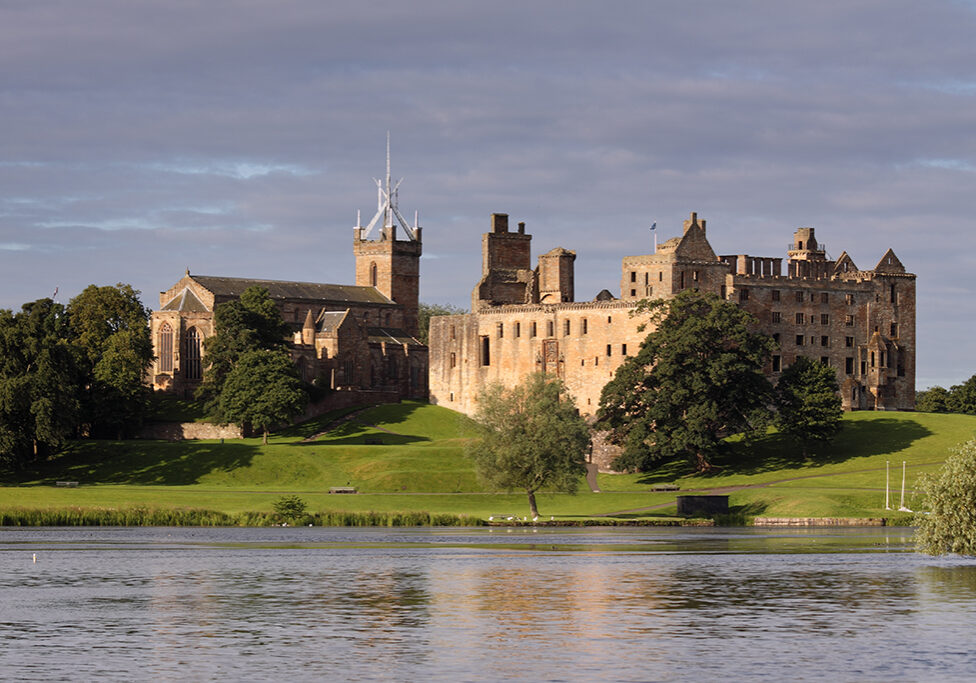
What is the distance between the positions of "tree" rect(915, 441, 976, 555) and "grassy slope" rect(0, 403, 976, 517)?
34.1m

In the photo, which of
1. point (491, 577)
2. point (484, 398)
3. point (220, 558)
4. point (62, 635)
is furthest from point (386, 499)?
point (62, 635)

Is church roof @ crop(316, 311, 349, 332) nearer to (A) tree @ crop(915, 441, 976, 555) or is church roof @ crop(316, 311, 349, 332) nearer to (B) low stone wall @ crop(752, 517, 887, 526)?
(B) low stone wall @ crop(752, 517, 887, 526)

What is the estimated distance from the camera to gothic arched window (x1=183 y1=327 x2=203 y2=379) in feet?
497

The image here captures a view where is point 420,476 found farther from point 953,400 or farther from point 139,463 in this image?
point 953,400

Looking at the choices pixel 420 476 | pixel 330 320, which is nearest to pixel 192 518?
pixel 420 476

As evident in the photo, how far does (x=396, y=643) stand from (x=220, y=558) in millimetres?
26476

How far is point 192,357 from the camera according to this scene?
152 m

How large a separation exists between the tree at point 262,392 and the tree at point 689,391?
2740cm

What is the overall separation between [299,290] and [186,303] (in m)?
16.5

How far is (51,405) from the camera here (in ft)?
362

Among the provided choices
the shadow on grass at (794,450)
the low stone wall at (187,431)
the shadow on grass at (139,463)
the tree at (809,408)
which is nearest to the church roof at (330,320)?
the low stone wall at (187,431)

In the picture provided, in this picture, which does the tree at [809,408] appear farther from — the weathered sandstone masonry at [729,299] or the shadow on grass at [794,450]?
the weathered sandstone masonry at [729,299]

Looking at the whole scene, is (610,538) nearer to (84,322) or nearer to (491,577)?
(491,577)

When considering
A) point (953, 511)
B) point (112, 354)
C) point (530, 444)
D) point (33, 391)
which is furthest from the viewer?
point (112, 354)
